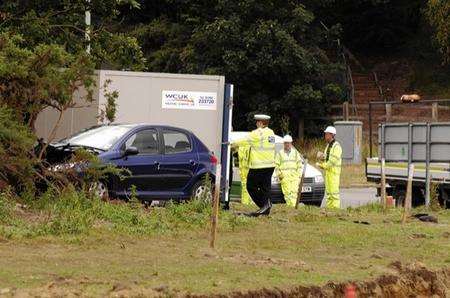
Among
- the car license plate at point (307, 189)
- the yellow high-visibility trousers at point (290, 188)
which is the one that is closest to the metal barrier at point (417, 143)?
the car license plate at point (307, 189)

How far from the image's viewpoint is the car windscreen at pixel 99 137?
16297 mm

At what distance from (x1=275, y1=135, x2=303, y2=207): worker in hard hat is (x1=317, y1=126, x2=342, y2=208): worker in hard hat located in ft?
2.75

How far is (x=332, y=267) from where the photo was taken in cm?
1098

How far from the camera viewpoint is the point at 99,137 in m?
16.6

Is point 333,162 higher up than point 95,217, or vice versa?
point 333,162

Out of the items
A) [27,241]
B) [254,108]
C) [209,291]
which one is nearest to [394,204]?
[27,241]

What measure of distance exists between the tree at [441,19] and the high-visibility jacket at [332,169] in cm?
2216

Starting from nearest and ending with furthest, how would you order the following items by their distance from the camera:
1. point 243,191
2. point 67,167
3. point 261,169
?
point 67,167 < point 261,169 < point 243,191

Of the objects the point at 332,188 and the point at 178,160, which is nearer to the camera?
the point at 178,160

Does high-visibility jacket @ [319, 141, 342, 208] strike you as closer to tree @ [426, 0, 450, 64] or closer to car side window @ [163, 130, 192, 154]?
car side window @ [163, 130, 192, 154]

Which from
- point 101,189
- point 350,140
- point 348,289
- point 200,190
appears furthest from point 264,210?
point 350,140

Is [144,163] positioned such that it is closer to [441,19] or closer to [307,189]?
[307,189]

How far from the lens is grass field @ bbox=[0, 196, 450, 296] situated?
936 cm

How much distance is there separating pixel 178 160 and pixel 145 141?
698mm
